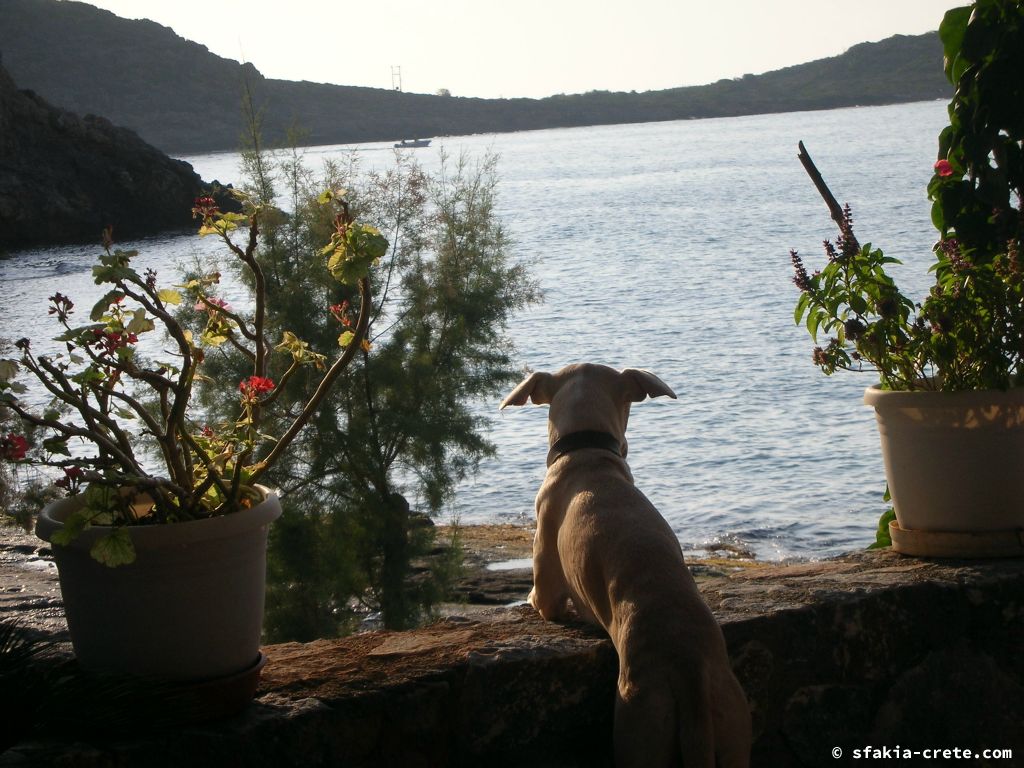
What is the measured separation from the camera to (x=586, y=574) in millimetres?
2852

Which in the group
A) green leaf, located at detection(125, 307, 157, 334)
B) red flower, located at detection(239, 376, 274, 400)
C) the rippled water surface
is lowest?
the rippled water surface

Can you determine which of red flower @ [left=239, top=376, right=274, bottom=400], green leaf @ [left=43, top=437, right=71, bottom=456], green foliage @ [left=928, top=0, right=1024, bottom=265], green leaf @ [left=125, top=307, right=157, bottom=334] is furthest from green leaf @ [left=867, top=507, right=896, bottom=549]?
green leaf @ [left=43, top=437, right=71, bottom=456]

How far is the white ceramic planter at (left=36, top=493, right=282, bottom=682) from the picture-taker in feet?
7.25

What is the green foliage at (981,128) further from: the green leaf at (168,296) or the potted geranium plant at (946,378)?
the green leaf at (168,296)

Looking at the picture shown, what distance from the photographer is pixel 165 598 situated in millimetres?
2227

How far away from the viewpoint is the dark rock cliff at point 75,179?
23.1 m

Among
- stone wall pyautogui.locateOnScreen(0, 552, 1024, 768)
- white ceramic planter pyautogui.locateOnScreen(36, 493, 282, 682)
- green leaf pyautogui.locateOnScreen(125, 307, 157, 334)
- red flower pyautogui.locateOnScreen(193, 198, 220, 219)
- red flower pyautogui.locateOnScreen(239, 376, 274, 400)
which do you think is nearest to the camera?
white ceramic planter pyautogui.locateOnScreen(36, 493, 282, 682)

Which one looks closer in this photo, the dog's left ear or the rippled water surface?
the dog's left ear

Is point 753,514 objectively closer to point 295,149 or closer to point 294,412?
point 294,412

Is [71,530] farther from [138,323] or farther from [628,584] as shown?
[628,584]

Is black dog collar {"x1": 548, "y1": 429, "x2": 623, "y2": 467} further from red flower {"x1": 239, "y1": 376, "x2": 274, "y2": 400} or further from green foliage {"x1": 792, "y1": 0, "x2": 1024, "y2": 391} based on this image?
red flower {"x1": 239, "y1": 376, "x2": 274, "y2": 400}

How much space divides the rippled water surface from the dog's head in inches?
426

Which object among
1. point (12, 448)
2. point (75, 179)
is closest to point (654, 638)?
point (12, 448)

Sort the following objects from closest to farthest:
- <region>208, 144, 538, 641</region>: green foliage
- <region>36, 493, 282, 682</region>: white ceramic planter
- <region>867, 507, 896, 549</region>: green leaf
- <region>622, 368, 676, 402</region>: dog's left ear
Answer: <region>36, 493, 282, 682</region>: white ceramic planter
<region>622, 368, 676, 402</region>: dog's left ear
<region>867, 507, 896, 549</region>: green leaf
<region>208, 144, 538, 641</region>: green foliage
